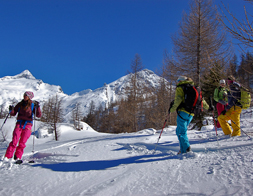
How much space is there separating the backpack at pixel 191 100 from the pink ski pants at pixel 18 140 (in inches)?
148

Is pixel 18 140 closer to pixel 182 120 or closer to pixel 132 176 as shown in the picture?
pixel 132 176

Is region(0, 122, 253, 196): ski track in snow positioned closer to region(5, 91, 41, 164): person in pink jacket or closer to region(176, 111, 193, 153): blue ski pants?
region(176, 111, 193, 153): blue ski pants

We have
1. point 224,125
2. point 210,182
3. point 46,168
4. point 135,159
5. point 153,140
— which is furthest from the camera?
point 153,140

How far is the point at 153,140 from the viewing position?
5.20 metres

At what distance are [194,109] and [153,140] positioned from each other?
233cm

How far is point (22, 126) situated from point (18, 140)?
34 cm

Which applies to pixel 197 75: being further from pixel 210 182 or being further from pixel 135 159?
pixel 210 182

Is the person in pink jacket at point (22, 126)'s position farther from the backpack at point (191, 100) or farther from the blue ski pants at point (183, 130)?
the backpack at point (191, 100)

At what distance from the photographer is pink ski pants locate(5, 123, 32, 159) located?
361 centimetres

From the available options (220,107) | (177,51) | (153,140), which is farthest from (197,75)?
(153,140)

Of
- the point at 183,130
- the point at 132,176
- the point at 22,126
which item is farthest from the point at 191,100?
the point at 22,126

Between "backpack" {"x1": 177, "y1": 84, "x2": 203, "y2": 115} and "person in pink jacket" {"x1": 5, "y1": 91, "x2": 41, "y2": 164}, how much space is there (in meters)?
3.73

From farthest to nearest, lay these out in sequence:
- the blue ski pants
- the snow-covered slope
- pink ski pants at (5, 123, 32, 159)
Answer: pink ski pants at (5, 123, 32, 159) < the blue ski pants < the snow-covered slope

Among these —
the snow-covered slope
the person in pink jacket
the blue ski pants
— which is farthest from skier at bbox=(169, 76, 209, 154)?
the person in pink jacket
